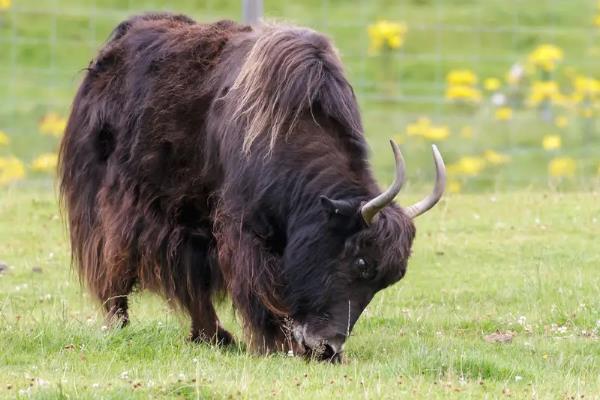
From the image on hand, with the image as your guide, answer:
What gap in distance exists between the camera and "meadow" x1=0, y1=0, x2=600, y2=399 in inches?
259

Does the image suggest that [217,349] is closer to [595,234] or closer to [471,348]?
[471,348]

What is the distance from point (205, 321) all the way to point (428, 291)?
2203mm

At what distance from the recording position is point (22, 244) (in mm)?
11836

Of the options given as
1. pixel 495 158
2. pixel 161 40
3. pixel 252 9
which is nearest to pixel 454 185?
pixel 495 158

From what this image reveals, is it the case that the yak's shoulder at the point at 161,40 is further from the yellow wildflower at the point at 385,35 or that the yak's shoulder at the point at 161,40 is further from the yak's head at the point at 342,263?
the yellow wildflower at the point at 385,35

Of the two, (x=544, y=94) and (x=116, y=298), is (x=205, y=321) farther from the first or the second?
(x=544, y=94)

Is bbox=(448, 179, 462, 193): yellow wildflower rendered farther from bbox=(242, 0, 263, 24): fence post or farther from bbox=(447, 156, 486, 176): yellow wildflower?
bbox=(242, 0, 263, 24): fence post

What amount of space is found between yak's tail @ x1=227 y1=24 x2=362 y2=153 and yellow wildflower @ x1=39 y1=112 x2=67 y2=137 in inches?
443

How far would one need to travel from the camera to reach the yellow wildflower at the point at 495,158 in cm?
1866

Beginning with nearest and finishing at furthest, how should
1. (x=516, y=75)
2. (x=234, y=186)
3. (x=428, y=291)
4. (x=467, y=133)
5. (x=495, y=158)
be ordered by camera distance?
(x=234, y=186)
(x=428, y=291)
(x=495, y=158)
(x=467, y=133)
(x=516, y=75)

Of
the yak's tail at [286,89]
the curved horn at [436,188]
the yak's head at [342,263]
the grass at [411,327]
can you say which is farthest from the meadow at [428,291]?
the curved horn at [436,188]

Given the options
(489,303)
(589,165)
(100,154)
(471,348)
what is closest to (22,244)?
(100,154)

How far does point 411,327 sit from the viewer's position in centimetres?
861

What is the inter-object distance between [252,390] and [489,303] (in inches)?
142
